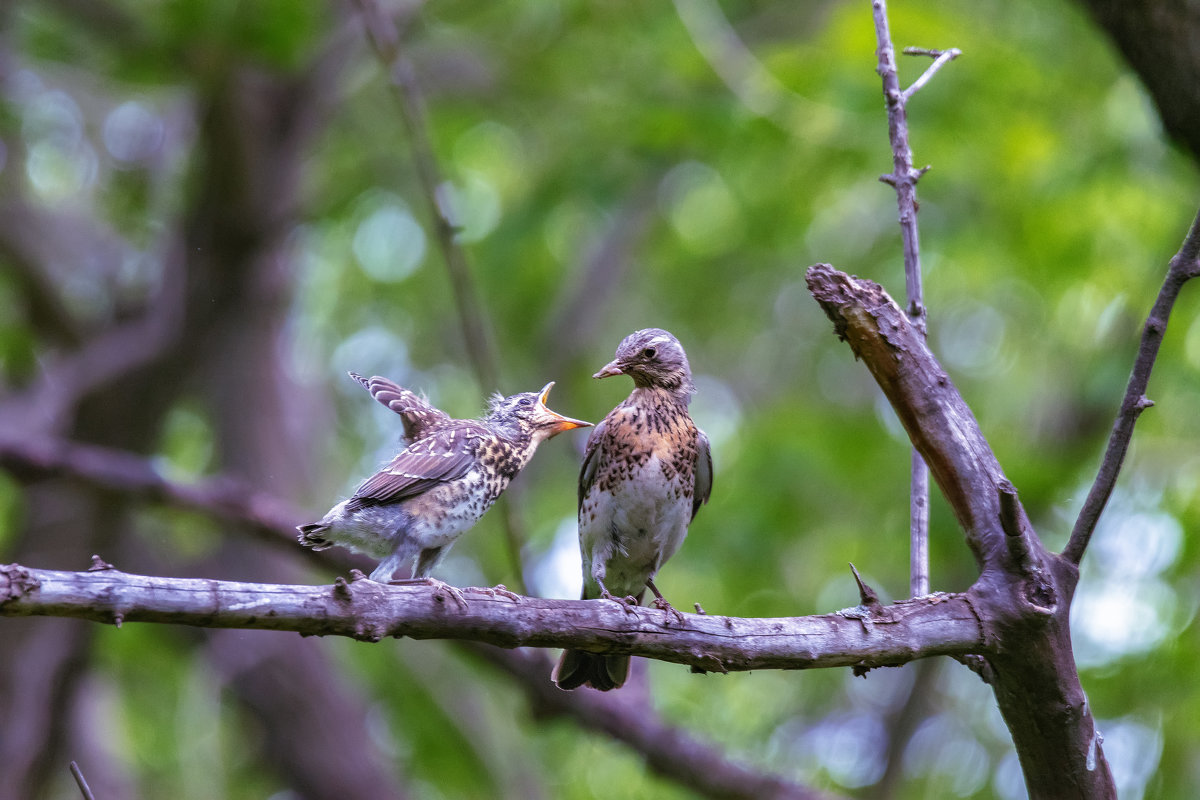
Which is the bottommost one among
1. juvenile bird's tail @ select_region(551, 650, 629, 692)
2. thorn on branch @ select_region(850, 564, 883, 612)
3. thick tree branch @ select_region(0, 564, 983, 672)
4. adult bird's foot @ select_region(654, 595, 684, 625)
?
thick tree branch @ select_region(0, 564, 983, 672)

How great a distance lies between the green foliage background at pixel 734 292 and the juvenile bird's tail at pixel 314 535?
9.80 ft

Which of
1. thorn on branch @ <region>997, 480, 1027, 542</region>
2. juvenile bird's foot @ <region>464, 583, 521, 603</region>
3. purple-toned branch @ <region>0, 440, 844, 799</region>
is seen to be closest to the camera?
juvenile bird's foot @ <region>464, 583, 521, 603</region>

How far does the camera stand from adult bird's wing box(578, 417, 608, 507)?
4398 millimetres

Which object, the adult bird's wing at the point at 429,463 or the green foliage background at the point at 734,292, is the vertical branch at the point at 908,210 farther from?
the green foliage background at the point at 734,292

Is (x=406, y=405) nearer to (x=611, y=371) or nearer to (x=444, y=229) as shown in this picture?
(x=611, y=371)

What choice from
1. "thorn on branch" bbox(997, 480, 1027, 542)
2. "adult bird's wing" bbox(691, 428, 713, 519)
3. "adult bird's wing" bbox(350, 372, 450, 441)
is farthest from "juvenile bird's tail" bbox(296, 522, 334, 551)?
"adult bird's wing" bbox(691, 428, 713, 519)

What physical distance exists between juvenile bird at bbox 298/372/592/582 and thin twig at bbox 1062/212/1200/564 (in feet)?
4.52

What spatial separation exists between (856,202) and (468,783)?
566cm

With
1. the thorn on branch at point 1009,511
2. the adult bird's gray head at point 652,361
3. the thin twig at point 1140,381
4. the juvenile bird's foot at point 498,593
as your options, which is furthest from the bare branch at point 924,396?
the juvenile bird's foot at point 498,593

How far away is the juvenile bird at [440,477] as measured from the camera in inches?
111

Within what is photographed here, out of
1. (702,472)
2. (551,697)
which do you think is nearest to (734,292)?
(551,697)

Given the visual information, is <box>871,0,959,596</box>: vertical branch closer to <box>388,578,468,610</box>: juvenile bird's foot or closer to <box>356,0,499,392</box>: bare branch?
<box>356,0,499,392</box>: bare branch

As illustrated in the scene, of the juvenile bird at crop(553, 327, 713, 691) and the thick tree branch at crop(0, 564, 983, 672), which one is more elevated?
the juvenile bird at crop(553, 327, 713, 691)

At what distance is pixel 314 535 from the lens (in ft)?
8.91
